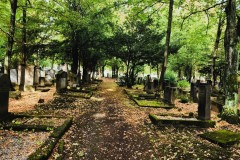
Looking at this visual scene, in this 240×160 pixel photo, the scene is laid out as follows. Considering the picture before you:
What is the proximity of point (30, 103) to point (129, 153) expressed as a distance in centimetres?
711

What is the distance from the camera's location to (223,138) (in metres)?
6.39

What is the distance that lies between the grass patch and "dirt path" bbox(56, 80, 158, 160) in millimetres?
1824

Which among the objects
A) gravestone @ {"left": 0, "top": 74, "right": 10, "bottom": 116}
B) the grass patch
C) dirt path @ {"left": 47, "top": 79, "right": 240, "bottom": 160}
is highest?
gravestone @ {"left": 0, "top": 74, "right": 10, "bottom": 116}

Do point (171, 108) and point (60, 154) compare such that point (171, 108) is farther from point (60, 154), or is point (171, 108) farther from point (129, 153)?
point (60, 154)

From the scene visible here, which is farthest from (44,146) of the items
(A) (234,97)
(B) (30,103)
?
(A) (234,97)

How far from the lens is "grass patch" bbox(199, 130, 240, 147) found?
611 cm

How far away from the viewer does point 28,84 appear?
1547 centimetres

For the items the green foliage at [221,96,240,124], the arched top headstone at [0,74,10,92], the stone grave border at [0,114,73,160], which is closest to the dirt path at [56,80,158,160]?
the stone grave border at [0,114,73,160]

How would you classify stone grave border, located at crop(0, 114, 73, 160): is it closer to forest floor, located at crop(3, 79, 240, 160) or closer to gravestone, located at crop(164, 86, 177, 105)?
forest floor, located at crop(3, 79, 240, 160)

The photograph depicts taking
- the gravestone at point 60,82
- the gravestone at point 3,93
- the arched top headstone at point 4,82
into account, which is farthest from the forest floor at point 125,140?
the gravestone at point 60,82

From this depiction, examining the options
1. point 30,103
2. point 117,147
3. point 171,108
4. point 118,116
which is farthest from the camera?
point 171,108

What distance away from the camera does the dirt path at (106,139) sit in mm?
5398

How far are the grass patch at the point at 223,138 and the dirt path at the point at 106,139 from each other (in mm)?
1824

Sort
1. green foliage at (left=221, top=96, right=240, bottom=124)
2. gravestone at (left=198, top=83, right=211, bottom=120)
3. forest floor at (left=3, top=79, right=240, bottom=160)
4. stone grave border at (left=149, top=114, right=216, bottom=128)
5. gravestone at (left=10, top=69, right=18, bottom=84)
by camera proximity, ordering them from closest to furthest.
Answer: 1. forest floor at (left=3, top=79, right=240, bottom=160)
2. stone grave border at (left=149, top=114, right=216, bottom=128)
3. gravestone at (left=198, top=83, right=211, bottom=120)
4. green foliage at (left=221, top=96, right=240, bottom=124)
5. gravestone at (left=10, top=69, right=18, bottom=84)
